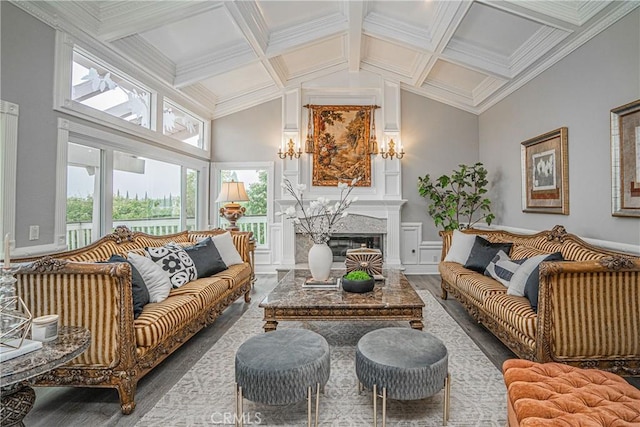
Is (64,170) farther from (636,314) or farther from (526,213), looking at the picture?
(526,213)

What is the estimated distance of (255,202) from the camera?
232 inches

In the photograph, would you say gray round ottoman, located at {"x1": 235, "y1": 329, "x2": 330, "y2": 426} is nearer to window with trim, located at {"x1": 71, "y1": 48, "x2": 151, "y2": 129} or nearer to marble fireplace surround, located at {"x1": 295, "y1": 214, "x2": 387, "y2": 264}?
window with trim, located at {"x1": 71, "y1": 48, "x2": 151, "y2": 129}

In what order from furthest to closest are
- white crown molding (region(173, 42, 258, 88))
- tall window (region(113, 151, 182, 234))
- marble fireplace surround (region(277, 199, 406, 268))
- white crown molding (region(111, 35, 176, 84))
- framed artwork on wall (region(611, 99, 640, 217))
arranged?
marble fireplace surround (region(277, 199, 406, 268)) → white crown molding (region(173, 42, 258, 88)) → tall window (region(113, 151, 182, 234)) → white crown molding (region(111, 35, 176, 84)) → framed artwork on wall (region(611, 99, 640, 217))

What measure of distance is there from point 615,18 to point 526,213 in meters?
2.27

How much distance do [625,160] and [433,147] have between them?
3258 millimetres

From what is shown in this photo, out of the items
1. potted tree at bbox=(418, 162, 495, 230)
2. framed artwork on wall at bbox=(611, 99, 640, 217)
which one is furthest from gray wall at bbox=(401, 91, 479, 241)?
framed artwork on wall at bbox=(611, 99, 640, 217)

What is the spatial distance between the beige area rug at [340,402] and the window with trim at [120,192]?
186cm

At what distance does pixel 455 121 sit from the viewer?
18.8 feet

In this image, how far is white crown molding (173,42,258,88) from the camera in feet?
14.3

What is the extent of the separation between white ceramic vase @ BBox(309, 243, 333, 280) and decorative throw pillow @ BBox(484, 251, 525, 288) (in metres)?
1.66

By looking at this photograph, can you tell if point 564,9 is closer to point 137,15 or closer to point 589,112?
point 589,112

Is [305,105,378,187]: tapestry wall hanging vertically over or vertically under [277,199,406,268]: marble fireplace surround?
over

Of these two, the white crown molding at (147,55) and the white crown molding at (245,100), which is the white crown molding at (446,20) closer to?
the white crown molding at (245,100)

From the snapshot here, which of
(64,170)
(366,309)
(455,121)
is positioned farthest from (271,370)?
(455,121)
